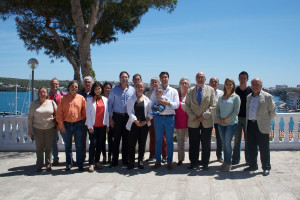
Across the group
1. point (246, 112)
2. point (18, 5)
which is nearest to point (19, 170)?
point (246, 112)

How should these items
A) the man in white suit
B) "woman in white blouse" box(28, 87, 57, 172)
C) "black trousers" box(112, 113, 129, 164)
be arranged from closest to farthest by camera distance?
1. the man in white suit
2. "woman in white blouse" box(28, 87, 57, 172)
3. "black trousers" box(112, 113, 129, 164)

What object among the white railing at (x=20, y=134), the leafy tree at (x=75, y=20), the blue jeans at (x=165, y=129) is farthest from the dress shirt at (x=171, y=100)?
the leafy tree at (x=75, y=20)

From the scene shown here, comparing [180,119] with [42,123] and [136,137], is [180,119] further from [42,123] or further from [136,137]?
[42,123]

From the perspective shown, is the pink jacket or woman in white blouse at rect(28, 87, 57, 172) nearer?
woman in white blouse at rect(28, 87, 57, 172)

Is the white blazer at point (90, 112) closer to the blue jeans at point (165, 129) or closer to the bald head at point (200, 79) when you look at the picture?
the blue jeans at point (165, 129)

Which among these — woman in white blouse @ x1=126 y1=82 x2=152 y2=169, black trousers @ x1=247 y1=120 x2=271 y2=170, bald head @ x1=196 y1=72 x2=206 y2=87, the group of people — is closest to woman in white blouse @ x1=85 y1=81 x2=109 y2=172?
the group of people

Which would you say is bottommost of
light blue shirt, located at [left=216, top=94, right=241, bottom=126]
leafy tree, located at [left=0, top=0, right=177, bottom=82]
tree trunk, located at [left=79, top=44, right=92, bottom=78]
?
light blue shirt, located at [left=216, top=94, right=241, bottom=126]

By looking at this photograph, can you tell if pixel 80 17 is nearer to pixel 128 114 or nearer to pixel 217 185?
pixel 128 114

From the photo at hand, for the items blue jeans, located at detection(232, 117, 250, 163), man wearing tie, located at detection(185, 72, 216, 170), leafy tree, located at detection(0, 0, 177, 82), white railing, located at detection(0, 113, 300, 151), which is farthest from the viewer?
leafy tree, located at detection(0, 0, 177, 82)

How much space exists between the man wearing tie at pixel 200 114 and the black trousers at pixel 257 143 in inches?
28.9

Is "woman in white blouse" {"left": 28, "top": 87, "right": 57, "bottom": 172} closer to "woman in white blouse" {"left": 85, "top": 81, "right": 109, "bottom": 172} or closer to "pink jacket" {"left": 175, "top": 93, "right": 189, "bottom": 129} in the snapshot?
"woman in white blouse" {"left": 85, "top": 81, "right": 109, "bottom": 172}

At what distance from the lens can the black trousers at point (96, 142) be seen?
4.88 m

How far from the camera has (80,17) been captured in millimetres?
9242

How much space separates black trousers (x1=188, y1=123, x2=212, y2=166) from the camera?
4.81 metres
